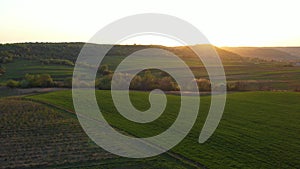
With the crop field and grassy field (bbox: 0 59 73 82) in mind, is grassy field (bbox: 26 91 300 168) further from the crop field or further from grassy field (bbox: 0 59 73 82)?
grassy field (bbox: 0 59 73 82)

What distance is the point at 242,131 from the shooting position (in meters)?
29.9

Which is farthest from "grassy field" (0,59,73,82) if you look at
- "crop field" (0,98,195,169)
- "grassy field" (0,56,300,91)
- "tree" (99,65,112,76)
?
"crop field" (0,98,195,169)

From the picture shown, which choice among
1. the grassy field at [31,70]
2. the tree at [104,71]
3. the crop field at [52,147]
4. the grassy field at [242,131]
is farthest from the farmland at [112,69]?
the crop field at [52,147]

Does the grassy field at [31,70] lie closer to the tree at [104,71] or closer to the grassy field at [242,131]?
the tree at [104,71]

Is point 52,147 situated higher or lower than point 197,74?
lower

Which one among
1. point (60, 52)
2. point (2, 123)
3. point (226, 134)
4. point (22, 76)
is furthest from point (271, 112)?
point (60, 52)

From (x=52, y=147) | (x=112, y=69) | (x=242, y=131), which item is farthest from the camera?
(x=112, y=69)

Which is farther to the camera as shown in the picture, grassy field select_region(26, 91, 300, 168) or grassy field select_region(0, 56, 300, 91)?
grassy field select_region(0, 56, 300, 91)

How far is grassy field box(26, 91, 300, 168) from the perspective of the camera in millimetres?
22977

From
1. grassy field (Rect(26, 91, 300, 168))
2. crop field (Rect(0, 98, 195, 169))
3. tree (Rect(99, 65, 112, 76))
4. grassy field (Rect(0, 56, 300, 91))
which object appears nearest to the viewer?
crop field (Rect(0, 98, 195, 169))

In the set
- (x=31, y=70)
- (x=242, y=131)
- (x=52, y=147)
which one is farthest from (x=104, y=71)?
(x=52, y=147)

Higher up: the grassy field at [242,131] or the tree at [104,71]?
the tree at [104,71]

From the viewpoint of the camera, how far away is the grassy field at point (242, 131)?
22977 millimetres

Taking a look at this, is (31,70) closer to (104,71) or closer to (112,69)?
(104,71)
